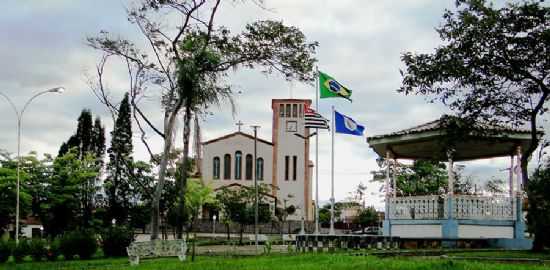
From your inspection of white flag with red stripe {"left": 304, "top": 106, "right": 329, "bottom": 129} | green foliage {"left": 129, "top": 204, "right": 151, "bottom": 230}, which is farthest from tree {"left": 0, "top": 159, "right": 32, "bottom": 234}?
white flag with red stripe {"left": 304, "top": 106, "right": 329, "bottom": 129}

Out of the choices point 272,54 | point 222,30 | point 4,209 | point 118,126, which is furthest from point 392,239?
point 118,126

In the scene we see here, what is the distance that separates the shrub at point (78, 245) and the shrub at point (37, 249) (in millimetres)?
830

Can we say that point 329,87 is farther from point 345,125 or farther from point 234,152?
point 234,152

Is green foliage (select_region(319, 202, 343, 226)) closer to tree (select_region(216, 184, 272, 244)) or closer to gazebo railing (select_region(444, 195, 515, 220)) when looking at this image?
tree (select_region(216, 184, 272, 244))

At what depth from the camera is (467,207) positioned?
2692cm

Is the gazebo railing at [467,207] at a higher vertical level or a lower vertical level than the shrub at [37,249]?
higher

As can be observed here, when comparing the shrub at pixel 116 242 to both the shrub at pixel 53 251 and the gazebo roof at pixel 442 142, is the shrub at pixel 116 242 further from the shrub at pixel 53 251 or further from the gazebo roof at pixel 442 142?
the gazebo roof at pixel 442 142

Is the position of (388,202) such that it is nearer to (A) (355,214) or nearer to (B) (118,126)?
(B) (118,126)

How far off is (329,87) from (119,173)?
2670 cm

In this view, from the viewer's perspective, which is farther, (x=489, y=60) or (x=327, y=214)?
(x=327, y=214)

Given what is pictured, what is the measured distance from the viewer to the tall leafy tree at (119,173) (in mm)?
50406

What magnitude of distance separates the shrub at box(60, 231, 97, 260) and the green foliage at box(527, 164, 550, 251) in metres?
15.3

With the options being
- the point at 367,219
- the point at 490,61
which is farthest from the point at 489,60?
the point at 367,219

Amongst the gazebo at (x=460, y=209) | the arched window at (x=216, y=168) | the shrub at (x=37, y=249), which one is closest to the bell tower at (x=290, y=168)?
the arched window at (x=216, y=168)
